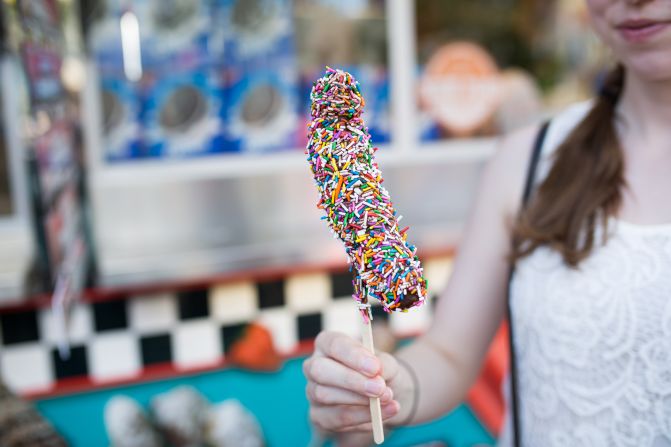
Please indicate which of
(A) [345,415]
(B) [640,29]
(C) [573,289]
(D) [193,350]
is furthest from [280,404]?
(B) [640,29]

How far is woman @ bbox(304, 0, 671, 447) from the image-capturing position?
3.30 feet

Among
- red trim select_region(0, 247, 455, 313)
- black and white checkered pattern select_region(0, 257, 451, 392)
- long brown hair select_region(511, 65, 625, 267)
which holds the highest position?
long brown hair select_region(511, 65, 625, 267)

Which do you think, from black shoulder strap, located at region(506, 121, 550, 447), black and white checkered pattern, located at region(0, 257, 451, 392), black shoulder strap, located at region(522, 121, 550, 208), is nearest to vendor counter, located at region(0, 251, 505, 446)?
black and white checkered pattern, located at region(0, 257, 451, 392)

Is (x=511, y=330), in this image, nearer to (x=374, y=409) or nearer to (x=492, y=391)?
(x=374, y=409)

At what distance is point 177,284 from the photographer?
91.2 inches

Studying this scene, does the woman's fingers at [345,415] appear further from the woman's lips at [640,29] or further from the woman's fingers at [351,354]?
the woman's lips at [640,29]

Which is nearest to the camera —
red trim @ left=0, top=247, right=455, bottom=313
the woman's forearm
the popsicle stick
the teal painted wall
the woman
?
the popsicle stick

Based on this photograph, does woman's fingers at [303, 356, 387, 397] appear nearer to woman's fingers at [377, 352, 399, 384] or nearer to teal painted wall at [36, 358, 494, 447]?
woman's fingers at [377, 352, 399, 384]

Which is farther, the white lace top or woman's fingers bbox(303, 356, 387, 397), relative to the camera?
the white lace top

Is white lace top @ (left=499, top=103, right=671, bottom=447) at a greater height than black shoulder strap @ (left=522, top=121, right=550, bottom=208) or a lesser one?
lesser

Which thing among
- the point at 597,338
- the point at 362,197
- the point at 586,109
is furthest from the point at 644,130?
the point at 362,197

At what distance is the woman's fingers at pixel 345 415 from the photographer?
3.18 ft

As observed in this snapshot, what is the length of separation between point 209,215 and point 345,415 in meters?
1.69

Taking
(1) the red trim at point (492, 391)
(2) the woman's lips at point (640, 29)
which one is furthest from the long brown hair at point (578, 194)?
(1) the red trim at point (492, 391)
